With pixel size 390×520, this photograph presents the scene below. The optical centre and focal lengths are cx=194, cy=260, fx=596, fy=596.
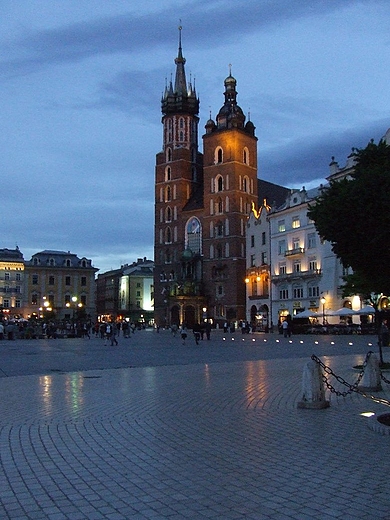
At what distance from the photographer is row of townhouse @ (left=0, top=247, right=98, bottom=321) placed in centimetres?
10788

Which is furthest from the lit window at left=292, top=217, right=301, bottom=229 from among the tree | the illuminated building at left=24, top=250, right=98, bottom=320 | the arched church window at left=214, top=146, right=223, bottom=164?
the tree

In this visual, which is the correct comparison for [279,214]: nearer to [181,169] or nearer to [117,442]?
[181,169]

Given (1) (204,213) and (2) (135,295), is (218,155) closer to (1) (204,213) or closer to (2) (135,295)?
(1) (204,213)

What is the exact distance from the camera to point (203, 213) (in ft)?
301

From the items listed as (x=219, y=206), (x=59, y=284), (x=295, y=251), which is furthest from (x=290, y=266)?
(x=59, y=284)

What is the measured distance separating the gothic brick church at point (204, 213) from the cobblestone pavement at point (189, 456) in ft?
239

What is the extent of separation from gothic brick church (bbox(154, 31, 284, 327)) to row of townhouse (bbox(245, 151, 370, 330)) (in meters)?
5.55

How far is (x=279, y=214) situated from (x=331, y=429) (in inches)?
2552

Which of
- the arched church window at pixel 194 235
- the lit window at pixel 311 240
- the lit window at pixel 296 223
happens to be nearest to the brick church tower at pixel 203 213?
the arched church window at pixel 194 235

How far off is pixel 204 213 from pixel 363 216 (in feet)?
260

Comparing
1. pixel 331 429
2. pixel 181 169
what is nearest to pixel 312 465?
pixel 331 429

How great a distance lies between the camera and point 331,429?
364 inches

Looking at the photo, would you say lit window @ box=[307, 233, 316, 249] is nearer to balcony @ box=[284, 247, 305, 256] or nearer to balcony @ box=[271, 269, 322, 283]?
balcony @ box=[284, 247, 305, 256]

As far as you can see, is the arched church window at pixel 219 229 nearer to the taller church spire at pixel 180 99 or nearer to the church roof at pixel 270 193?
the church roof at pixel 270 193
